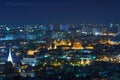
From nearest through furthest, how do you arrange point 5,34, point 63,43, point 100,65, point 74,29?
point 100,65, point 63,43, point 5,34, point 74,29

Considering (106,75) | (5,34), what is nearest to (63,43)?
(5,34)

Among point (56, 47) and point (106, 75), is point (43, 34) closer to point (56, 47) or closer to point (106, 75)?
point (56, 47)

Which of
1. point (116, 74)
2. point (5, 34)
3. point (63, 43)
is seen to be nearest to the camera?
point (116, 74)

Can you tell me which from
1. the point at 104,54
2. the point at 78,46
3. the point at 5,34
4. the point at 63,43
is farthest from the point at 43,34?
the point at 104,54

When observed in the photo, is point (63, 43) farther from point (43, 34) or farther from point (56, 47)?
point (43, 34)

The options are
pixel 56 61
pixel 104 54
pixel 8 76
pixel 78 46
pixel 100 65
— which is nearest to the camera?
pixel 8 76

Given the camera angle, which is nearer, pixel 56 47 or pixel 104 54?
pixel 104 54
